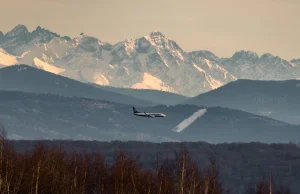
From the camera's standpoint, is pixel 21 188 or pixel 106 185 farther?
pixel 106 185

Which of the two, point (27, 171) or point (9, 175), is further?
point (27, 171)

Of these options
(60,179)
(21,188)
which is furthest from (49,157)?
(21,188)

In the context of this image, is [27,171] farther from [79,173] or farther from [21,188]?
[79,173]

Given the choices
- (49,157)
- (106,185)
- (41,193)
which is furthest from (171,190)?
(41,193)

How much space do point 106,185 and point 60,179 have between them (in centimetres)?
2323

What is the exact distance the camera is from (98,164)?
7116 inches

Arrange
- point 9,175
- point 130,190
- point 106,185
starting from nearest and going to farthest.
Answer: point 9,175
point 130,190
point 106,185

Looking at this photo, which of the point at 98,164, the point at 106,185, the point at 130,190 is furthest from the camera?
the point at 98,164

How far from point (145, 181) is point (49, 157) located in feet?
45.2

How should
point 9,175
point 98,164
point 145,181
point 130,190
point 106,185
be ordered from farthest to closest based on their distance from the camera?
point 98,164
point 106,185
point 145,181
point 130,190
point 9,175

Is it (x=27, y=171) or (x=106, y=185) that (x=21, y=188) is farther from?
(x=106, y=185)

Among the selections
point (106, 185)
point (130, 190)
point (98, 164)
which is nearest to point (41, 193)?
point (130, 190)

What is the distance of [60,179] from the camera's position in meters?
144

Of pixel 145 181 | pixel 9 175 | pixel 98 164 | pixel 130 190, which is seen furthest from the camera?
pixel 98 164
